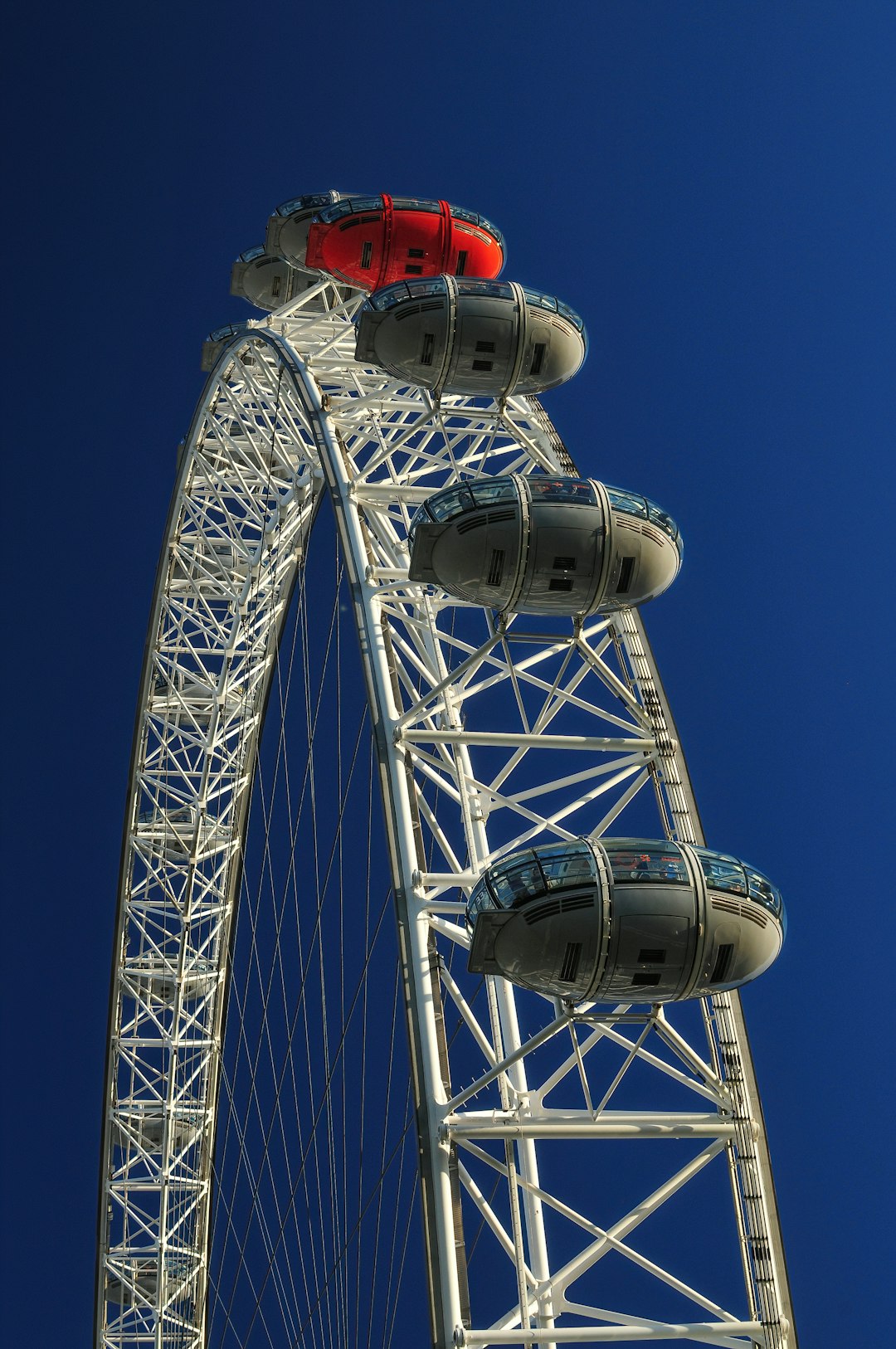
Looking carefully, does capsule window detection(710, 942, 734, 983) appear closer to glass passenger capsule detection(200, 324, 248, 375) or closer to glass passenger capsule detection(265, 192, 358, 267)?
glass passenger capsule detection(265, 192, 358, 267)

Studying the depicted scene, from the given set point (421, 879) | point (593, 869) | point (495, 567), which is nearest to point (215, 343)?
point (495, 567)

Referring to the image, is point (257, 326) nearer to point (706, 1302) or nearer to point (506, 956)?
point (506, 956)

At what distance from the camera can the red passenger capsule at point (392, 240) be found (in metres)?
26.2

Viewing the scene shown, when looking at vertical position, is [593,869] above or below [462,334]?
below

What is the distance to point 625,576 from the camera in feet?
66.1

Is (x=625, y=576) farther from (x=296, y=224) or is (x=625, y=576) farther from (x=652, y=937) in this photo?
(x=296, y=224)

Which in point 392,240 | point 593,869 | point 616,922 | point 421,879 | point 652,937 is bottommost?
point 652,937

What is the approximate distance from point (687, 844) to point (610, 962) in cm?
160

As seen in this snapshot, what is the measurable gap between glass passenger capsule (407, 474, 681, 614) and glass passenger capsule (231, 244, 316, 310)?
1177 centimetres

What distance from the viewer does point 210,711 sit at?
3394 cm

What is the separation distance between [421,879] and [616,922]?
290 centimetres

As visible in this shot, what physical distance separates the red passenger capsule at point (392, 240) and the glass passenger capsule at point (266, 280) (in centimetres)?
342

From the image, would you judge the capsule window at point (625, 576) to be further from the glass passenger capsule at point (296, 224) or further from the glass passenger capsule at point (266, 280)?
the glass passenger capsule at point (266, 280)

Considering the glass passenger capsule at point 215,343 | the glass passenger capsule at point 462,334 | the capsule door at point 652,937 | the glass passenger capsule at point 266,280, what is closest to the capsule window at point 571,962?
the capsule door at point 652,937
